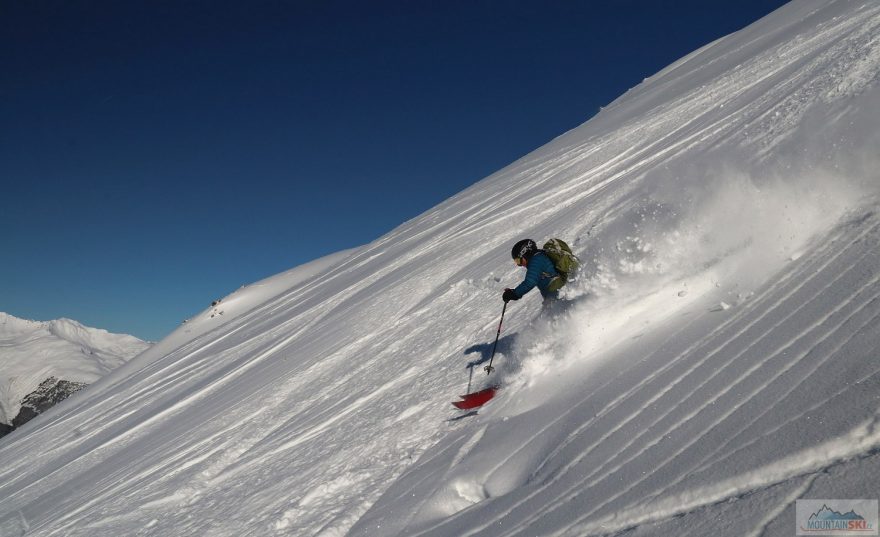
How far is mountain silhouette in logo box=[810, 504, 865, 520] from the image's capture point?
90.8 inches

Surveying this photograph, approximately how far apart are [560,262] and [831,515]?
4398mm

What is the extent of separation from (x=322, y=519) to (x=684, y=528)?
4.09 meters

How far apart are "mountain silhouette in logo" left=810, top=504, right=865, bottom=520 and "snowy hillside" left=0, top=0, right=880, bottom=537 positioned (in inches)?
3.7

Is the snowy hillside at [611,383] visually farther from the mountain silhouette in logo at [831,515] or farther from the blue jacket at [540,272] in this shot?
the blue jacket at [540,272]

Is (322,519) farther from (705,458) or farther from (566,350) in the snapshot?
(705,458)

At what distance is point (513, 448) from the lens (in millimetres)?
5043

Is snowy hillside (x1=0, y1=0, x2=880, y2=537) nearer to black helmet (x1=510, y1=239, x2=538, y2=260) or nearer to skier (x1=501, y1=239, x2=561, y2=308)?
skier (x1=501, y1=239, x2=561, y2=308)

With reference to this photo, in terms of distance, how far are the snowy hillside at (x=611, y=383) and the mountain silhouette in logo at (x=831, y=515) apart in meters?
0.09

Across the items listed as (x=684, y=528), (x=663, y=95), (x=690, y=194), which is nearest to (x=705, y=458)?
(x=684, y=528)

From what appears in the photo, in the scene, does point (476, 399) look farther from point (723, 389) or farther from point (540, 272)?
point (723, 389)

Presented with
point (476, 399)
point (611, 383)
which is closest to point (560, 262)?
point (476, 399)

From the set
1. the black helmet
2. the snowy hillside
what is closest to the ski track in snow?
the snowy hillside

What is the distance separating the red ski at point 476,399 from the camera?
6.35m

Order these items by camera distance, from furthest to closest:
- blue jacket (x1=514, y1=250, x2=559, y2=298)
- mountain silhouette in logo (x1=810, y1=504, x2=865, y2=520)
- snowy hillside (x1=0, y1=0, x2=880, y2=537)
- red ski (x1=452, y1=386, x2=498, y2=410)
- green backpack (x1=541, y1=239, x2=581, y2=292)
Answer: green backpack (x1=541, y1=239, x2=581, y2=292) < blue jacket (x1=514, y1=250, x2=559, y2=298) < red ski (x1=452, y1=386, x2=498, y2=410) < snowy hillside (x1=0, y1=0, x2=880, y2=537) < mountain silhouette in logo (x1=810, y1=504, x2=865, y2=520)
